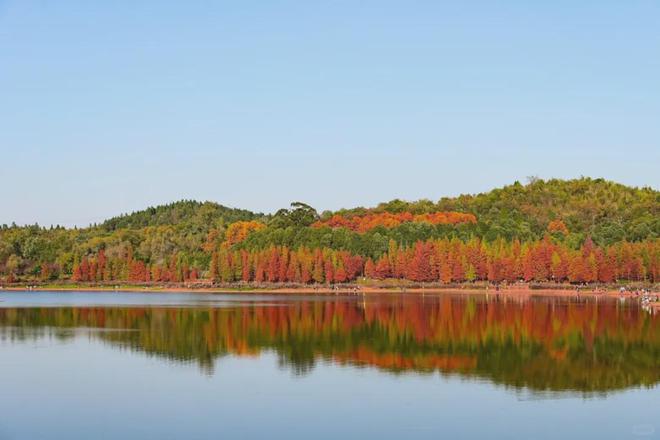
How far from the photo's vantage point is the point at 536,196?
16488cm

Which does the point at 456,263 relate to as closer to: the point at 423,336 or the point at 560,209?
the point at 560,209

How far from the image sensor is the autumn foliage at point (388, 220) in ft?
483

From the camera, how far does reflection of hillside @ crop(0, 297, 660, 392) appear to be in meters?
37.0

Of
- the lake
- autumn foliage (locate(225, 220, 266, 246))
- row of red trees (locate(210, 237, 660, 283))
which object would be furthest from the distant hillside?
the lake

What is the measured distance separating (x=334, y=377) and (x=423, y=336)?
15.4 metres

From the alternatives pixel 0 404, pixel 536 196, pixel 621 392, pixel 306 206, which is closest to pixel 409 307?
pixel 621 392

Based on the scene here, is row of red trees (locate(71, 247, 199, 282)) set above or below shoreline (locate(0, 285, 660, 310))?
above

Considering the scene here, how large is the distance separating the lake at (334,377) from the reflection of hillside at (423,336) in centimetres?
14

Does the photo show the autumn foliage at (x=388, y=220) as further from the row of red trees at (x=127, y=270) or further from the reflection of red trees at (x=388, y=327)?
the reflection of red trees at (x=388, y=327)

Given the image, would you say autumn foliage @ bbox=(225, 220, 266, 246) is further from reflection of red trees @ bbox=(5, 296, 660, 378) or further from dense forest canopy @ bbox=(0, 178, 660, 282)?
reflection of red trees @ bbox=(5, 296, 660, 378)

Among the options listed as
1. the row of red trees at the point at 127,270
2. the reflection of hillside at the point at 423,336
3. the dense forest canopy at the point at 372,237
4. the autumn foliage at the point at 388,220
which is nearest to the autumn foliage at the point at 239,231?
the dense forest canopy at the point at 372,237

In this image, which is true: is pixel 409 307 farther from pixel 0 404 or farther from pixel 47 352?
pixel 0 404

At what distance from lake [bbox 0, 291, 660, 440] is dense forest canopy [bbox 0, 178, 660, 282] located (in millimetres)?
58540

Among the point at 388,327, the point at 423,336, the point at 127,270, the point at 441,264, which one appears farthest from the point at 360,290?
the point at 423,336
